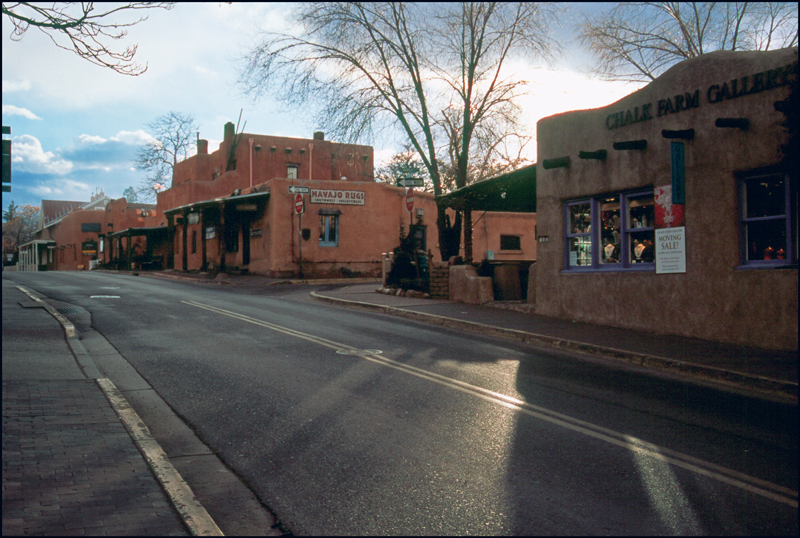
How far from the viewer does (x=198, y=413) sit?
19.1ft

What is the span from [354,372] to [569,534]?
14.8 feet

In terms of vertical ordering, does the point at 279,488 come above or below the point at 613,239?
below

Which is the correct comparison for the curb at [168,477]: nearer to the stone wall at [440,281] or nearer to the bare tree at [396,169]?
the stone wall at [440,281]

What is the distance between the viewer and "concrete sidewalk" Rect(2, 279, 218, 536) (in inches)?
131

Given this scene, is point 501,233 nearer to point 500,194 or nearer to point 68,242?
point 500,194

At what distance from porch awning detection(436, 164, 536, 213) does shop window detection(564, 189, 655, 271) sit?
2.32 m

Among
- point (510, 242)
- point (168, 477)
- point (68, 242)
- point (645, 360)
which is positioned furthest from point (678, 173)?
point (68, 242)

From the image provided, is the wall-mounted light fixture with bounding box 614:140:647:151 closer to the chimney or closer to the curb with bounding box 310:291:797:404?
the curb with bounding box 310:291:797:404

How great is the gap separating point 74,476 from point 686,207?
1009 cm

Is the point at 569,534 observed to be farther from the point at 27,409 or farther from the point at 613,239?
the point at 613,239

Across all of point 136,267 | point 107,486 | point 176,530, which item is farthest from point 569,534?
point 136,267

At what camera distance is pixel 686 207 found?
1061 centimetres

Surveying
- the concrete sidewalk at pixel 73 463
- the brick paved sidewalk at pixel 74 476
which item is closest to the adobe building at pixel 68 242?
the concrete sidewalk at pixel 73 463

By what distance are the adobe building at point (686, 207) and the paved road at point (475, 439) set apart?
287 centimetres
